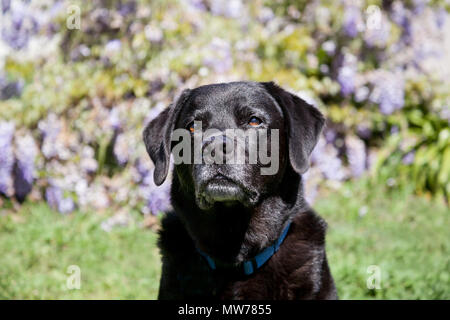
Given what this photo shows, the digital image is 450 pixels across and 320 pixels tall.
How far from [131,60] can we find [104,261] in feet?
7.05

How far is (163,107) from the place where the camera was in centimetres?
508

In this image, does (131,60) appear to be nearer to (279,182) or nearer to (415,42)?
(279,182)

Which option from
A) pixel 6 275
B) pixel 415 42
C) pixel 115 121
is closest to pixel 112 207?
pixel 115 121

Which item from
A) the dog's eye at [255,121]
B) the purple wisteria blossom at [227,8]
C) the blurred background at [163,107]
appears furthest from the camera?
the purple wisteria blossom at [227,8]

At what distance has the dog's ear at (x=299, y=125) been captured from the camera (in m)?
2.71

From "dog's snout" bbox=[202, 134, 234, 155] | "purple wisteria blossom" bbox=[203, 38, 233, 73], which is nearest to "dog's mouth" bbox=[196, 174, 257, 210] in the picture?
"dog's snout" bbox=[202, 134, 234, 155]

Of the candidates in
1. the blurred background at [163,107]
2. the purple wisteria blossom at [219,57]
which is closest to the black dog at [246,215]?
the blurred background at [163,107]

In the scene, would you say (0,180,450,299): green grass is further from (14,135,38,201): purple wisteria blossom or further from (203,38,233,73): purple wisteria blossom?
(203,38,233,73): purple wisteria blossom

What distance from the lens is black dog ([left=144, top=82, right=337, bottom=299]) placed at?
2.67 meters

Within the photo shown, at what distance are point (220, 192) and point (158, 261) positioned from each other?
202cm

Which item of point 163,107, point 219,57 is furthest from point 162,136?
point 219,57

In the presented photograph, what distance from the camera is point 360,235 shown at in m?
4.89

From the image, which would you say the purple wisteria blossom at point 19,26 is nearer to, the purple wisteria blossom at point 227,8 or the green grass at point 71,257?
the green grass at point 71,257

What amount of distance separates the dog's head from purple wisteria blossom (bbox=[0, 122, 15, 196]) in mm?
2773
